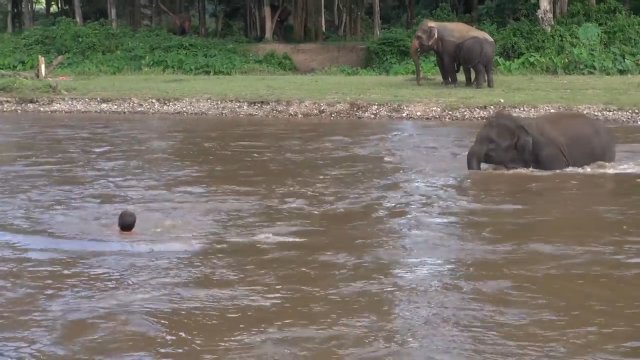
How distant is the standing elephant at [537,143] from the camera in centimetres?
1320

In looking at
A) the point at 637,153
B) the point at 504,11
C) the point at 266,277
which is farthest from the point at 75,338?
the point at 504,11

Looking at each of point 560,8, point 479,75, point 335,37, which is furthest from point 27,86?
point 560,8

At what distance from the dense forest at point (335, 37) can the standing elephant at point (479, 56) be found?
4639 mm

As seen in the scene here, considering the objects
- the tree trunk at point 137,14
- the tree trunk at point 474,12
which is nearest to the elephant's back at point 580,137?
the tree trunk at point 474,12

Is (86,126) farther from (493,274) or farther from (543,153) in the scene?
(493,274)

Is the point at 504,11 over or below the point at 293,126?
over

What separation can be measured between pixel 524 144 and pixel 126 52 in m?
23.6

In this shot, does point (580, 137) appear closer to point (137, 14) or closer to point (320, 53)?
point (320, 53)

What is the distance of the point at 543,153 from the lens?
13.3 m

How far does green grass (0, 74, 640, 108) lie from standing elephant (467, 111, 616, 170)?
7278 mm

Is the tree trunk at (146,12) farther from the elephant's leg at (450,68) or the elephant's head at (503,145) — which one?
the elephant's head at (503,145)

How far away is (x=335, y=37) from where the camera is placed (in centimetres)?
4053

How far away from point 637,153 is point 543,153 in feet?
9.41

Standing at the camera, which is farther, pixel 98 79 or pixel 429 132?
pixel 98 79
